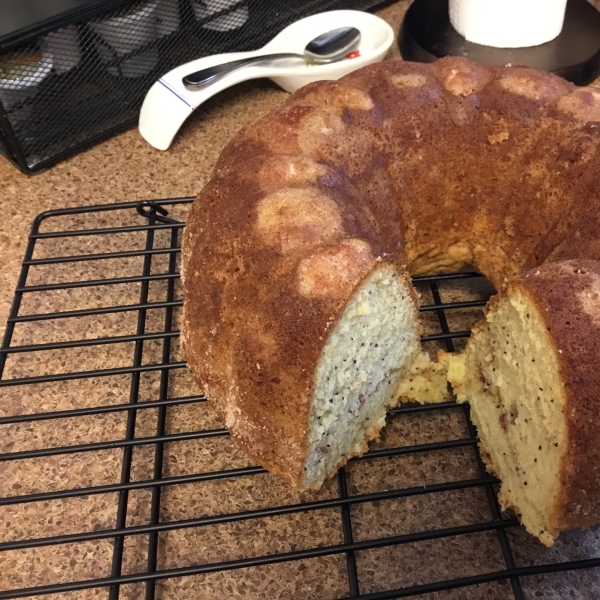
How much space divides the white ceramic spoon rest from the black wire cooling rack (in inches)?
15.9

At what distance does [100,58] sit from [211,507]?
3.08 ft

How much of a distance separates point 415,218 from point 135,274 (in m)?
0.55

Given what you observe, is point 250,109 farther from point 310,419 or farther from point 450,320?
point 310,419

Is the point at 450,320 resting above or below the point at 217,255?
below

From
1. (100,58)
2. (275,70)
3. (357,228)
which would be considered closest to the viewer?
(357,228)

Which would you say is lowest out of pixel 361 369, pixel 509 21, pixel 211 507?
pixel 211 507

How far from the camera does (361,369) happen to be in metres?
0.84

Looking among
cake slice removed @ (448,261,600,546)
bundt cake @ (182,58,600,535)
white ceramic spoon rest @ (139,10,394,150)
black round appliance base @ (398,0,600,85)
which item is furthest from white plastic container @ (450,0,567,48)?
cake slice removed @ (448,261,600,546)

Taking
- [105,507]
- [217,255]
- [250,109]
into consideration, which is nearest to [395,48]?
[250,109]

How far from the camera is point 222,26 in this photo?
4.74ft

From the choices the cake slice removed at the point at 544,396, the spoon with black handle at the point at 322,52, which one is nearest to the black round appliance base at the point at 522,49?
the spoon with black handle at the point at 322,52

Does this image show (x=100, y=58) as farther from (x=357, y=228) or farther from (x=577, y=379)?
(x=577, y=379)

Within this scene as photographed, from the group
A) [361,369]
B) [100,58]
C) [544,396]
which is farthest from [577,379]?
[100,58]

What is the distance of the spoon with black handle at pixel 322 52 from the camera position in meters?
1.38
